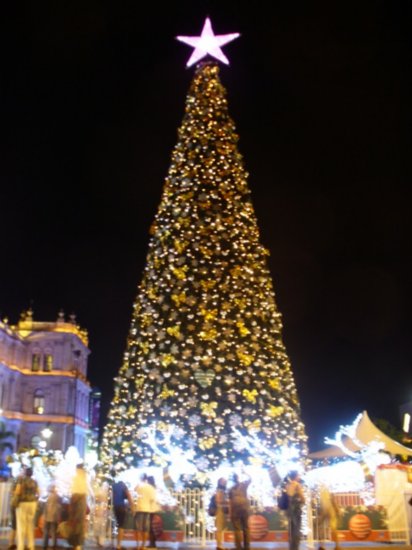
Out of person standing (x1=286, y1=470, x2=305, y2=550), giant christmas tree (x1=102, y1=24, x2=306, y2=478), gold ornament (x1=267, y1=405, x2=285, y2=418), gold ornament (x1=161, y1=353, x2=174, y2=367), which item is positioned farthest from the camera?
gold ornament (x1=161, y1=353, x2=174, y2=367)

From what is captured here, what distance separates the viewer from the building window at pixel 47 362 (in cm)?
5919

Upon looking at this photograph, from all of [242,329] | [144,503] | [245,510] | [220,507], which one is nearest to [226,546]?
[220,507]

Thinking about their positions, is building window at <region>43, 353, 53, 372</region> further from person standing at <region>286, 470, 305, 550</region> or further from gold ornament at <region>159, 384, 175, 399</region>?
person standing at <region>286, 470, 305, 550</region>

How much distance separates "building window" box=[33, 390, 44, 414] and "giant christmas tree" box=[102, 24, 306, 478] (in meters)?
42.2

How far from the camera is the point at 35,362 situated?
59344mm

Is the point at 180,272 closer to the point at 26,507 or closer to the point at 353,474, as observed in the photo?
the point at 353,474

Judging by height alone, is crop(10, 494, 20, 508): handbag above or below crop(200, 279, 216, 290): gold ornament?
below

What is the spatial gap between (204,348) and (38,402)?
144 feet

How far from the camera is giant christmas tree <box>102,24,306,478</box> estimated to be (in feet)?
55.6

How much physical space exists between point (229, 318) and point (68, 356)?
44.3m

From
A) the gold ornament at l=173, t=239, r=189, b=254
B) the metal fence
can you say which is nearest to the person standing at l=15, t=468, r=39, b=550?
the metal fence

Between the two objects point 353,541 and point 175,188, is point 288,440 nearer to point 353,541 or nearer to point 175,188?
point 353,541

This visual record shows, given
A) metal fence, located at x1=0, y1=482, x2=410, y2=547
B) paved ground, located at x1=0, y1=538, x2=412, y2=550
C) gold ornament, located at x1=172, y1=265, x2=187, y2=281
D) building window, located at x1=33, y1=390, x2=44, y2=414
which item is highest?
building window, located at x1=33, y1=390, x2=44, y2=414

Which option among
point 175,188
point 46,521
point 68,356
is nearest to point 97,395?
point 68,356
